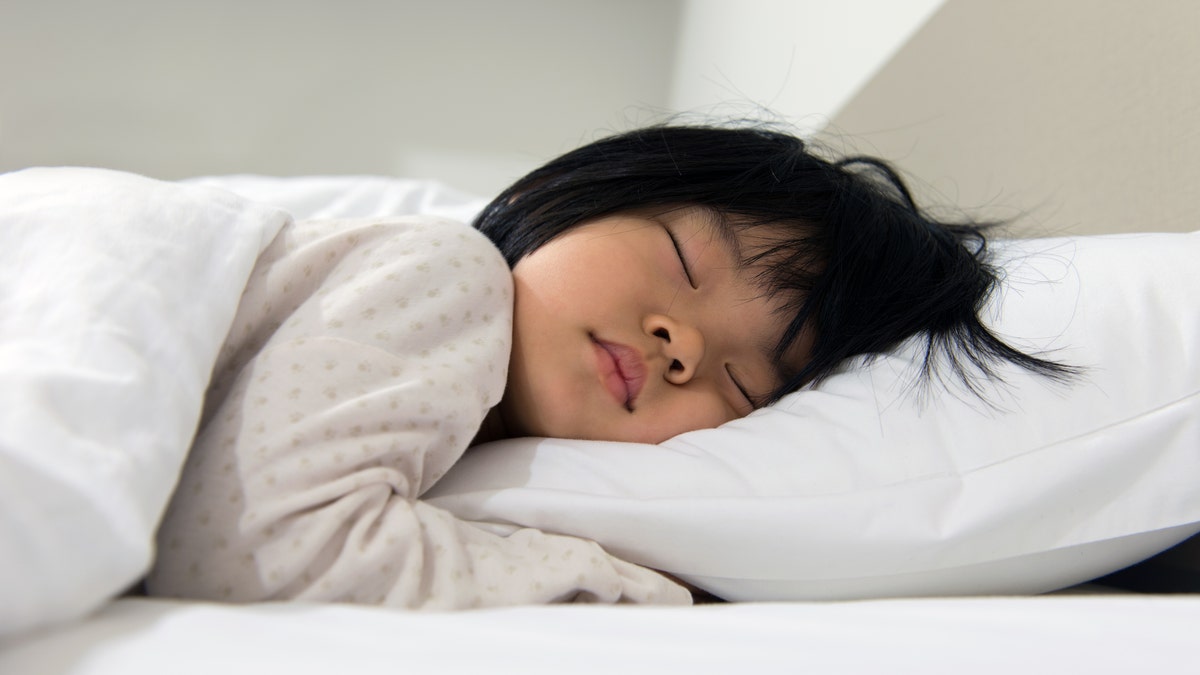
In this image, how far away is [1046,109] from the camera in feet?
3.25

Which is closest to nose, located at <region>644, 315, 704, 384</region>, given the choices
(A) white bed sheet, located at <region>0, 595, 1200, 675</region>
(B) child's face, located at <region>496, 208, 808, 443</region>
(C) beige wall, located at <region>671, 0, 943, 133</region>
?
(B) child's face, located at <region>496, 208, 808, 443</region>

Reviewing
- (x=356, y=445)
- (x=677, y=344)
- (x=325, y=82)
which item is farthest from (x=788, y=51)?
(x=356, y=445)

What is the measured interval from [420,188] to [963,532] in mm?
1166

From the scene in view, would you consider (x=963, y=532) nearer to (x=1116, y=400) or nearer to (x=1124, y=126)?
(x=1116, y=400)

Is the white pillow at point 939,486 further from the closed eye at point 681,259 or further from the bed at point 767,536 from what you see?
the closed eye at point 681,259

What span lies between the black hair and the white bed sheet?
0.29 metres

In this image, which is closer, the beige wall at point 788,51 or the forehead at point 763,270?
the forehead at point 763,270

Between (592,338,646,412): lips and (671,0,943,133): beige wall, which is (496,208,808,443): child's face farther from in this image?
(671,0,943,133): beige wall

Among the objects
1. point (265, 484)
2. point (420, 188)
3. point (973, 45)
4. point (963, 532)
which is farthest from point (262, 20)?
point (963, 532)

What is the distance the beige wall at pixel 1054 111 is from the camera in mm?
800

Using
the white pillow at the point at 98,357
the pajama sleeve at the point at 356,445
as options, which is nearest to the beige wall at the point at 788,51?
the pajama sleeve at the point at 356,445

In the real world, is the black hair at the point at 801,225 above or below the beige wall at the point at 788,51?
below

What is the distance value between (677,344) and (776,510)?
194mm

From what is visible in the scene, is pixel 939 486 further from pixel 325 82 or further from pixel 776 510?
pixel 325 82
